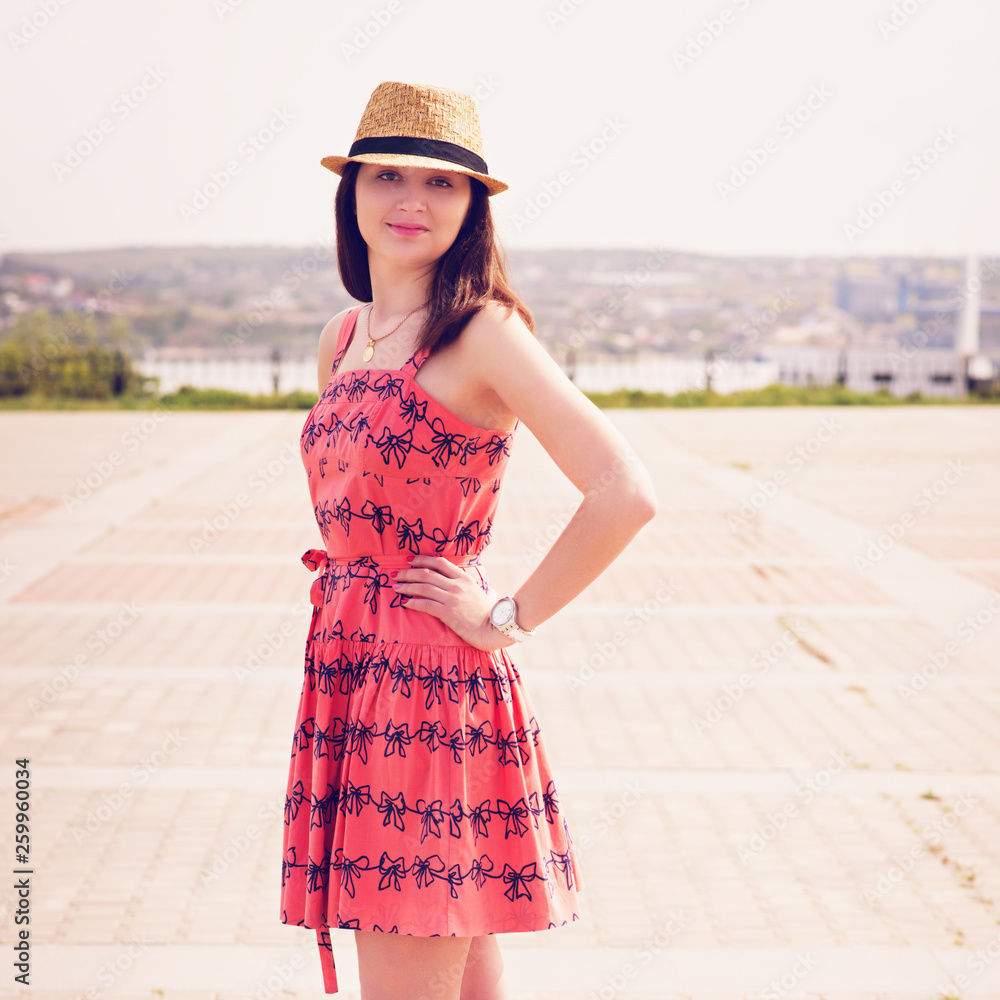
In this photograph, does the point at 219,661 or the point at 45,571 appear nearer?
the point at 219,661

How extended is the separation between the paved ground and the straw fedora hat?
2.18 m

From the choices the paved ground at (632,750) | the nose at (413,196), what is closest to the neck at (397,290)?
the nose at (413,196)

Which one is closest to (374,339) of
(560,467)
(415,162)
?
(415,162)

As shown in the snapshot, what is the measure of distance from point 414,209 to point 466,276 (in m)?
0.15

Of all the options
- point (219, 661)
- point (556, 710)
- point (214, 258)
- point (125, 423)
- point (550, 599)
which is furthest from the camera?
point (214, 258)

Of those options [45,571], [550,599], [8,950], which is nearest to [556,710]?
[8,950]

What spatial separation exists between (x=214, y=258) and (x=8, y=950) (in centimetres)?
7946

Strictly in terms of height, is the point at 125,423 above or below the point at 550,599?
below

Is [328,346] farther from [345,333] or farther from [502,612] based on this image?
[502,612]

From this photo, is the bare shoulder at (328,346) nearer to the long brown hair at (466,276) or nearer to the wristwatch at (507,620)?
the long brown hair at (466,276)

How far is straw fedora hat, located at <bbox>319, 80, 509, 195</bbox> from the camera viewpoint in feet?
6.39

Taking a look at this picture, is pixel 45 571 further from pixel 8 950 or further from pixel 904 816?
pixel 904 816

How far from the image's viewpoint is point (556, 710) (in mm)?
5379

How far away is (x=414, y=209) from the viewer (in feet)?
6.48
